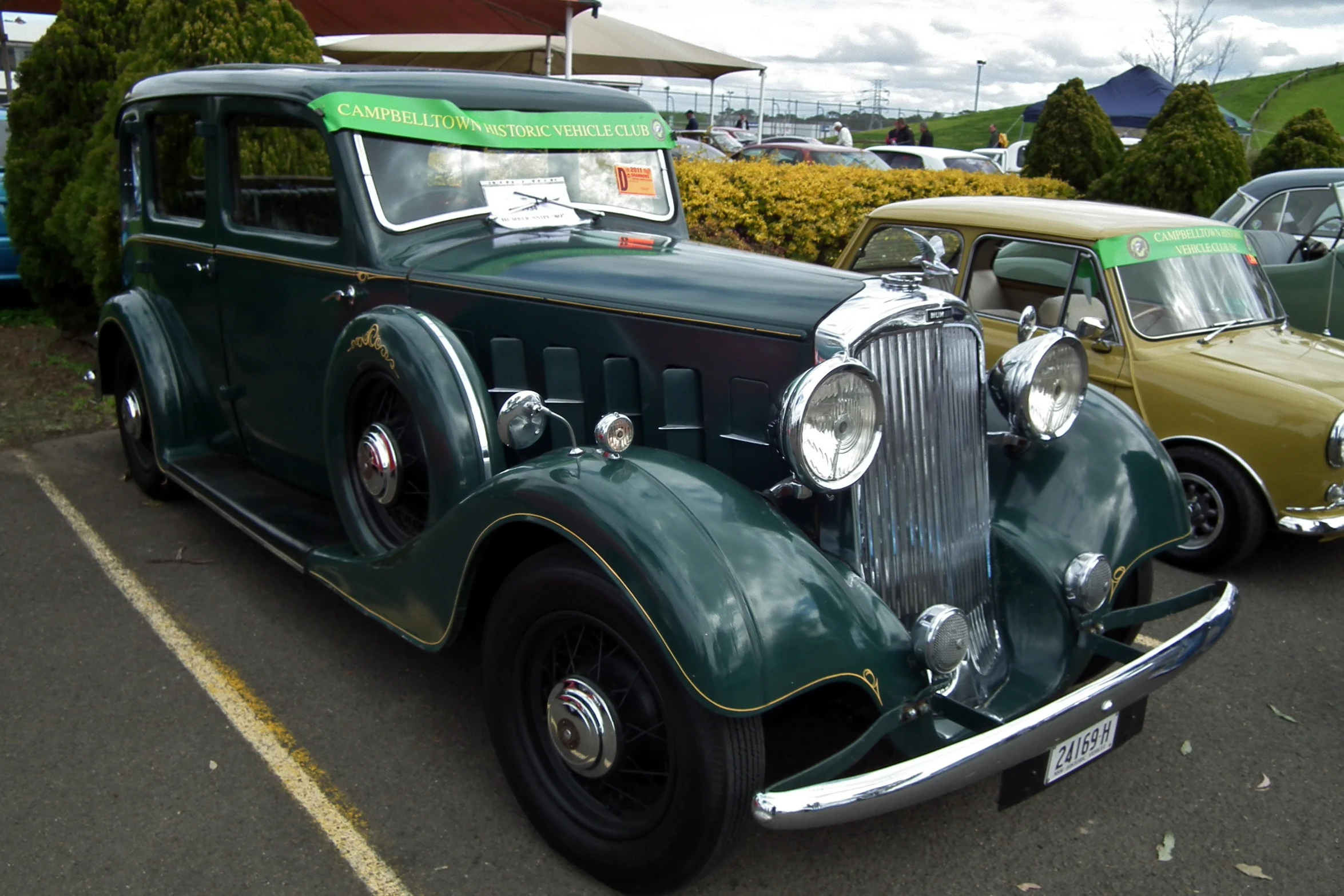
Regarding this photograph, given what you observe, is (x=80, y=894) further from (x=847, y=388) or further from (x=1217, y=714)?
(x=1217, y=714)

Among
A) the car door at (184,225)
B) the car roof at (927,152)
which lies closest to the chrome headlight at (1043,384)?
the car door at (184,225)

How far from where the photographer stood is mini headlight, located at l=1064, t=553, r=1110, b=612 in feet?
8.69

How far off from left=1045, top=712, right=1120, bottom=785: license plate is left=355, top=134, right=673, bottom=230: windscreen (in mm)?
2399

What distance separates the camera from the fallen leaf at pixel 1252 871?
100 inches

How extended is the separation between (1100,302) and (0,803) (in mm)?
4657

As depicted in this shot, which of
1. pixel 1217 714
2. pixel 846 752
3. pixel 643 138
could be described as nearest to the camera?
pixel 846 752

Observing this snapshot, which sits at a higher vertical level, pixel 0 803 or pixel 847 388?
pixel 847 388

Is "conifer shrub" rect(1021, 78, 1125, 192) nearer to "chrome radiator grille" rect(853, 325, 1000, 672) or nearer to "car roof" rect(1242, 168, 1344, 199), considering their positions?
"car roof" rect(1242, 168, 1344, 199)

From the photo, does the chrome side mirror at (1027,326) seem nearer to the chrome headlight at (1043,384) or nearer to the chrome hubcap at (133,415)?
the chrome headlight at (1043,384)

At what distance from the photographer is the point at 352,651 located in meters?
3.57

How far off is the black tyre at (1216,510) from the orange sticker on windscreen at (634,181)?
8.23ft

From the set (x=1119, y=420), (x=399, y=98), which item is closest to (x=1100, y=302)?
(x=1119, y=420)

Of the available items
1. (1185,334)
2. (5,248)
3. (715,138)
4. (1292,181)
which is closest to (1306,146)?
(1292,181)

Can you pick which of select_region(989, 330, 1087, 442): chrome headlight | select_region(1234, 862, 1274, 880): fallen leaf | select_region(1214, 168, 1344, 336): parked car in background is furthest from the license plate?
select_region(1214, 168, 1344, 336): parked car in background
